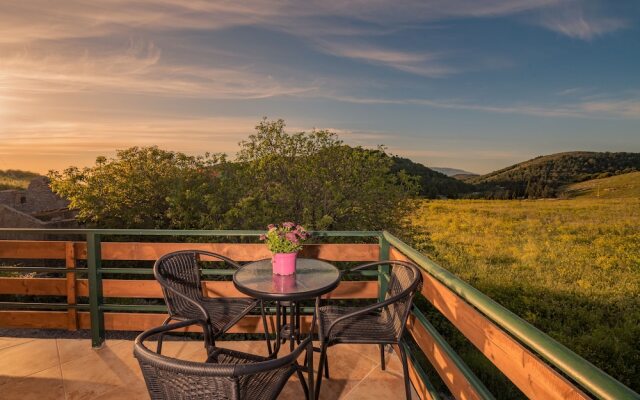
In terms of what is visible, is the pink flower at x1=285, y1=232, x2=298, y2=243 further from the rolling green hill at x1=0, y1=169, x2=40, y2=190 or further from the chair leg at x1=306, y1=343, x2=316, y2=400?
the rolling green hill at x1=0, y1=169, x2=40, y2=190

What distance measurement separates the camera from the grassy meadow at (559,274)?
32.4 feet

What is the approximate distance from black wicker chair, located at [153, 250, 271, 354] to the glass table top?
33 centimetres

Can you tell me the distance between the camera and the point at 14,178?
111 feet

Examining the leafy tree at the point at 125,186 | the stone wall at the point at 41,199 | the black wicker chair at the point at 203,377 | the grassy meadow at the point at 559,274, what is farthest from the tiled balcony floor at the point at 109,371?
the stone wall at the point at 41,199

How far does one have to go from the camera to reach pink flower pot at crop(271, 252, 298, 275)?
2840 mm

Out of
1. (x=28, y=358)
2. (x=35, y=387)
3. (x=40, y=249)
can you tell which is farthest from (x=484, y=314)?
(x=40, y=249)

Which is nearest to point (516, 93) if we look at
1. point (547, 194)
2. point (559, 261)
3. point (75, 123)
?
point (559, 261)

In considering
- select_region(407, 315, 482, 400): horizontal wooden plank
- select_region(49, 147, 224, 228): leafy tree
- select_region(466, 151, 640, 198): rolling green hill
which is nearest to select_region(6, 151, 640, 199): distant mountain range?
select_region(466, 151, 640, 198): rolling green hill

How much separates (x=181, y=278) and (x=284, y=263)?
1034 mm

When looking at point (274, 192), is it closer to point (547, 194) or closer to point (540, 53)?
point (540, 53)

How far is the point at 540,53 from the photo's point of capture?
109ft

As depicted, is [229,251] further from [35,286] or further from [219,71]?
[219,71]

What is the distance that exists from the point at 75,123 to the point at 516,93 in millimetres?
31999

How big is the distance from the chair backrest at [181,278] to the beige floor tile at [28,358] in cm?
136
